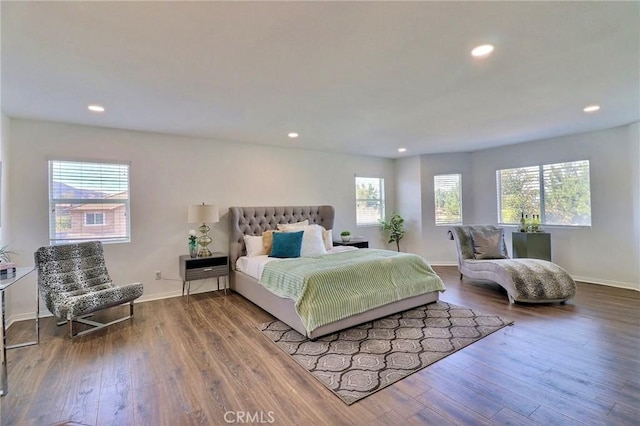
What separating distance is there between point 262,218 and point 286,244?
102cm

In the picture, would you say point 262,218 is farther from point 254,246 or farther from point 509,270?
point 509,270

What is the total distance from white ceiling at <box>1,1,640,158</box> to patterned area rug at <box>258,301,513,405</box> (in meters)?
2.49

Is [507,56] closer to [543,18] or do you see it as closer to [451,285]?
[543,18]

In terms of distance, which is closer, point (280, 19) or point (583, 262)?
point (280, 19)

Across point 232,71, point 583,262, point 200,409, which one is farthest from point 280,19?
point 583,262

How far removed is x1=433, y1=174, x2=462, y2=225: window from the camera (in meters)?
6.47

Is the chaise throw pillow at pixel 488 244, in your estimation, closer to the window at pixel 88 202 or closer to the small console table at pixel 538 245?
the small console table at pixel 538 245

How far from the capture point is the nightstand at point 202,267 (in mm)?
4172

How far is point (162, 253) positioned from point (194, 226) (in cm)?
61

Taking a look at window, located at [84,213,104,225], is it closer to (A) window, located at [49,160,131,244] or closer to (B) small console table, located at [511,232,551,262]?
(A) window, located at [49,160,131,244]

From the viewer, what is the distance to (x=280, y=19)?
1.78 meters

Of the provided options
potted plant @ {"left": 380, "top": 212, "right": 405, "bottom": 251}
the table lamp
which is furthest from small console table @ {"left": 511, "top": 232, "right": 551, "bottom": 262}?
the table lamp

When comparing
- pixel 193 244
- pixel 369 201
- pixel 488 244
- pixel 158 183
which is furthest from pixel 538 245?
pixel 158 183

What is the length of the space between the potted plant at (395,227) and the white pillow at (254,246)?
131 inches
